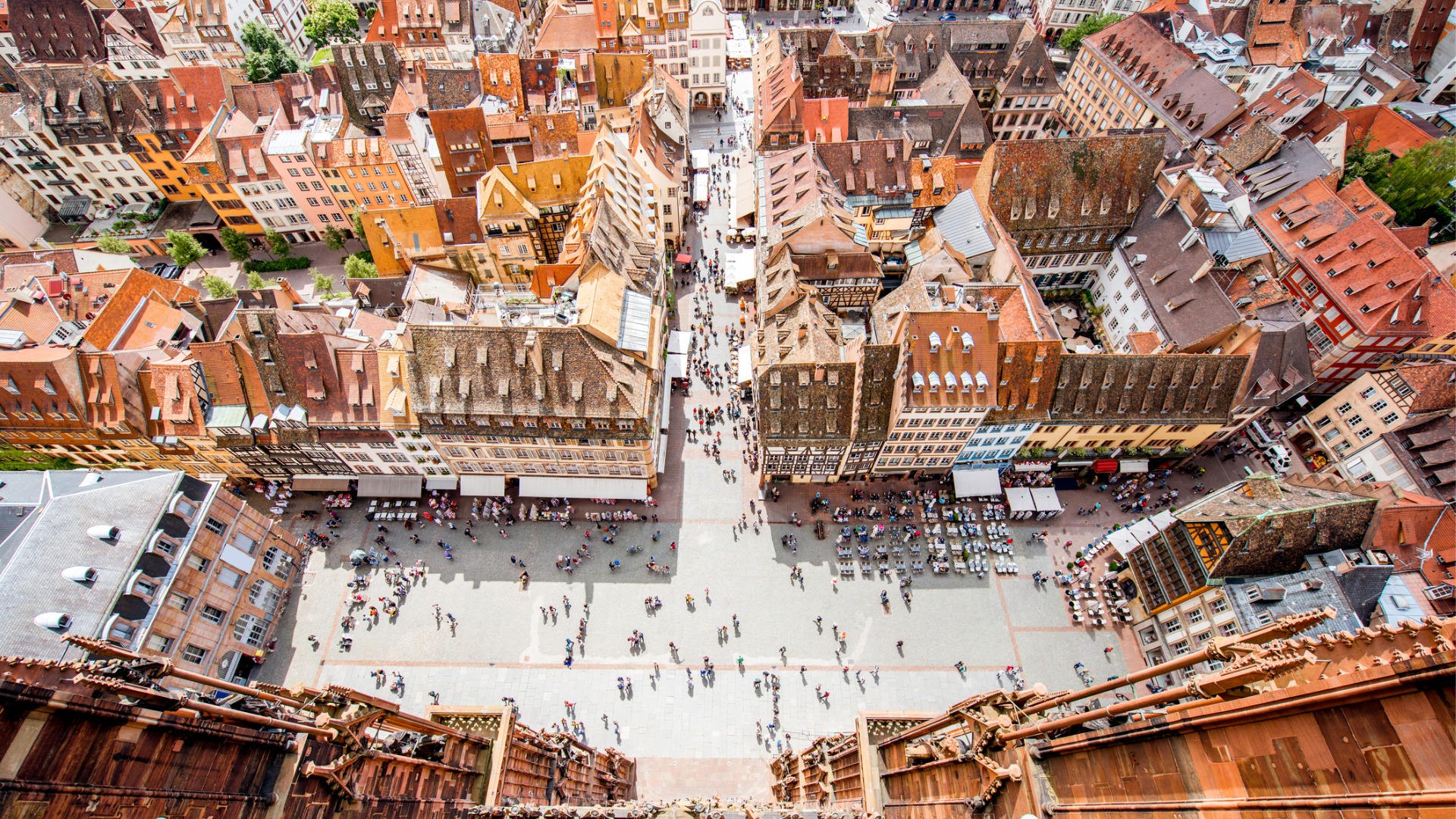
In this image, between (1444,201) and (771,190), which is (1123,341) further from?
(1444,201)

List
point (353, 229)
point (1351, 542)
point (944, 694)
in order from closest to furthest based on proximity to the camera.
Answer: point (1351, 542), point (944, 694), point (353, 229)

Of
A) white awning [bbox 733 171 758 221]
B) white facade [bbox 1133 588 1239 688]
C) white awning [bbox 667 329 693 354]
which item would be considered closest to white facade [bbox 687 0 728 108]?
white awning [bbox 733 171 758 221]

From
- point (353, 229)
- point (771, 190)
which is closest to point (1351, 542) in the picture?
point (771, 190)

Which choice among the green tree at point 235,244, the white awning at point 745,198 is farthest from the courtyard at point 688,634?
the green tree at point 235,244

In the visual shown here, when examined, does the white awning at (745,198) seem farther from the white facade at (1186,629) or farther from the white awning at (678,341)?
the white facade at (1186,629)

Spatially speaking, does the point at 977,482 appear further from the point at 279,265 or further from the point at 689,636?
the point at 279,265

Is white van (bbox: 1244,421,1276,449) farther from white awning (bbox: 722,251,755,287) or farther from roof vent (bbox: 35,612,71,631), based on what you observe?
roof vent (bbox: 35,612,71,631)

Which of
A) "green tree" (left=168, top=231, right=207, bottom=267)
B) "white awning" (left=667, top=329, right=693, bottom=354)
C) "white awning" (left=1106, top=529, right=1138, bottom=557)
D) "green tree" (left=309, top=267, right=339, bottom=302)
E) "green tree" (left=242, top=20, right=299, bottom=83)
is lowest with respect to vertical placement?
"white awning" (left=1106, top=529, right=1138, bottom=557)

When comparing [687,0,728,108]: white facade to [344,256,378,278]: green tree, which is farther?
[687,0,728,108]: white facade
